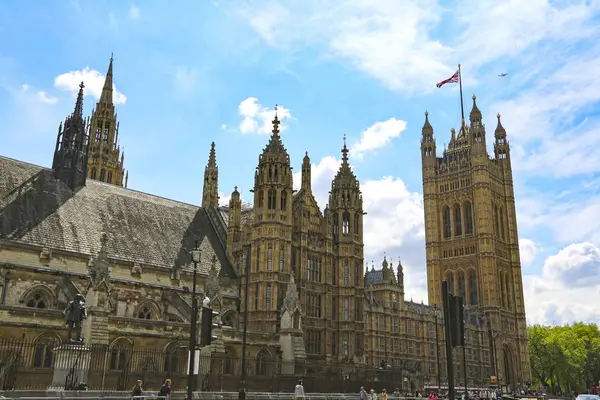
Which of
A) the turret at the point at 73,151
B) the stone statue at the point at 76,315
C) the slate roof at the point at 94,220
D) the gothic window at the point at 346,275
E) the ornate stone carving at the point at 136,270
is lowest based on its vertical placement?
the stone statue at the point at 76,315

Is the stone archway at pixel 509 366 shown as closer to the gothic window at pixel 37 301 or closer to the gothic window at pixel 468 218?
the gothic window at pixel 468 218

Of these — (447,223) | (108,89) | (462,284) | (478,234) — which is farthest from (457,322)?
(447,223)

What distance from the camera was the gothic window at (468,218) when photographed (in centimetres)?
11906

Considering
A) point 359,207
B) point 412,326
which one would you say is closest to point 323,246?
point 359,207

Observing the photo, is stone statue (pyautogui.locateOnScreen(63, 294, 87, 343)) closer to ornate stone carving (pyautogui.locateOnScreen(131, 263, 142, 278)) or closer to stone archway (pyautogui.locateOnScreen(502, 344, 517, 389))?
ornate stone carving (pyautogui.locateOnScreen(131, 263, 142, 278))

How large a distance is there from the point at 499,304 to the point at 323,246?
77.7m

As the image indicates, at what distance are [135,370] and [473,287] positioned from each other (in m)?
95.4

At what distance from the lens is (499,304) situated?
112 metres

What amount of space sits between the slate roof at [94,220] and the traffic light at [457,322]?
30051 millimetres

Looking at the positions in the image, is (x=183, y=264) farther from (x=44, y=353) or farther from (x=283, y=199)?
(x=44, y=353)

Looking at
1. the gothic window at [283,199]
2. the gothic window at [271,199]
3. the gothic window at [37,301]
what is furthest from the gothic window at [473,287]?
the gothic window at [37,301]

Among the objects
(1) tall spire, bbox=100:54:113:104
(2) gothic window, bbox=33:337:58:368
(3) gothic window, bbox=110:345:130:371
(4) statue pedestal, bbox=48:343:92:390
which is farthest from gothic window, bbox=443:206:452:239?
(4) statue pedestal, bbox=48:343:92:390

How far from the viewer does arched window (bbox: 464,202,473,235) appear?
119 meters

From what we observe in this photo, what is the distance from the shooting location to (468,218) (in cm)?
11988
